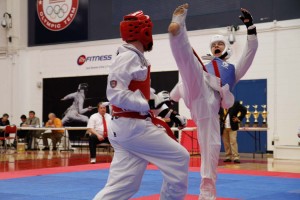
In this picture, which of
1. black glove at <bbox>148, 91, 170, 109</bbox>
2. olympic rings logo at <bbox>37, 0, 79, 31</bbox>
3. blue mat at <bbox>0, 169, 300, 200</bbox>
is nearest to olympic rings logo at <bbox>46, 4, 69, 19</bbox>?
olympic rings logo at <bbox>37, 0, 79, 31</bbox>

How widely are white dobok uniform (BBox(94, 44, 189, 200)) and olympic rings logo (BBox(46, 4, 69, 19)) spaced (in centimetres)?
1621

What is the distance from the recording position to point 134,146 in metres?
3.35

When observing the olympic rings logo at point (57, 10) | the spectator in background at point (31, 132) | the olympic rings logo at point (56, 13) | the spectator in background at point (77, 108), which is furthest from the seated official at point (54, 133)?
the olympic rings logo at point (57, 10)

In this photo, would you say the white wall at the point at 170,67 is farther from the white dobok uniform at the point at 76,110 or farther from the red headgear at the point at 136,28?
the red headgear at the point at 136,28

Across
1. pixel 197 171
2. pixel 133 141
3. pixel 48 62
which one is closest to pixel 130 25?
pixel 133 141

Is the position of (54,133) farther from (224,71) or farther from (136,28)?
(136,28)

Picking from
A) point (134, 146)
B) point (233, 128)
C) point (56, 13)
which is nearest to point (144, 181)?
point (134, 146)

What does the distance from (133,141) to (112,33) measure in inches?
585

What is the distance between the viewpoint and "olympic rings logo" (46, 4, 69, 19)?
747 inches

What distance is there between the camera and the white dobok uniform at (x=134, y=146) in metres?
3.26

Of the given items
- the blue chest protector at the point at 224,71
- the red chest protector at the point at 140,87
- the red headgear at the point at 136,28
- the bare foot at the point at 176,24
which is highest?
the bare foot at the point at 176,24

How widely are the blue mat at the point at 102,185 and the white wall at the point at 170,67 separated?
6.68m

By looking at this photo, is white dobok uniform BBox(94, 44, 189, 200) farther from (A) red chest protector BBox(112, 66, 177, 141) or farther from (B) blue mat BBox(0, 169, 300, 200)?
(B) blue mat BBox(0, 169, 300, 200)

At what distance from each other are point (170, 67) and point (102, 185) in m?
10.0
